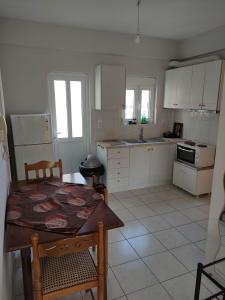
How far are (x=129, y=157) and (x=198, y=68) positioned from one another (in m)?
1.94

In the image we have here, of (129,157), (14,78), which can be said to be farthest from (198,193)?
(14,78)

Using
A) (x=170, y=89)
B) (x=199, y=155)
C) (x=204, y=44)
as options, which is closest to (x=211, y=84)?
(x=204, y=44)

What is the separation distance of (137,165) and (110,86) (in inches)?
59.9

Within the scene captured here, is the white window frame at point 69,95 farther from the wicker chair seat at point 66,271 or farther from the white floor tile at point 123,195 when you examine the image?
the wicker chair seat at point 66,271

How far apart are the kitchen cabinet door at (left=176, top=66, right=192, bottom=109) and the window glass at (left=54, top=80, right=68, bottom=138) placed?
214cm

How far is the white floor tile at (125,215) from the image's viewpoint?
125 inches

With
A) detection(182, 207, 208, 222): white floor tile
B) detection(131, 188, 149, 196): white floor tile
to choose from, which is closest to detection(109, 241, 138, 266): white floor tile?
detection(182, 207, 208, 222): white floor tile

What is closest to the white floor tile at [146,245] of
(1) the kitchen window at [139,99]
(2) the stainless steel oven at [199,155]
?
(2) the stainless steel oven at [199,155]

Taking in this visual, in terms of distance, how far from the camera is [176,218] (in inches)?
127

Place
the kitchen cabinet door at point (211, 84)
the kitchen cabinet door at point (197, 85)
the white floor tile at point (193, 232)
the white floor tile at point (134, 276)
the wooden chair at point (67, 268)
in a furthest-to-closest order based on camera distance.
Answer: the kitchen cabinet door at point (197, 85) < the kitchen cabinet door at point (211, 84) < the white floor tile at point (193, 232) < the white floor tile at point (134, 276) < the wooden chair at point (67, 268)

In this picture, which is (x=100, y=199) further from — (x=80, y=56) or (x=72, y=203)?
(x=80, y=56)

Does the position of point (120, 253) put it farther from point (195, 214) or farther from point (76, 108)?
point (76, 108)

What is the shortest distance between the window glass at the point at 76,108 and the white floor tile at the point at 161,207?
1.87 m

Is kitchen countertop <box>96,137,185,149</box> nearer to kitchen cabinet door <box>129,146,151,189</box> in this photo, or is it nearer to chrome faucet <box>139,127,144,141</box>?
kitchen cabinet door <box>129,146,151,189</box>
